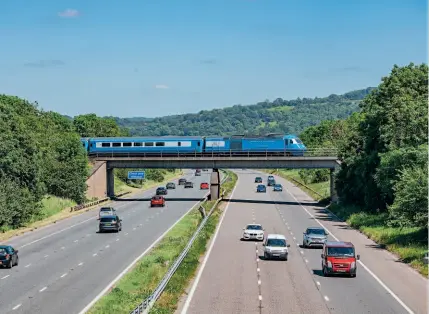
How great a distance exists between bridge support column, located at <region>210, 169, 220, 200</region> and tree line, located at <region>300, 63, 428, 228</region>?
13744mm

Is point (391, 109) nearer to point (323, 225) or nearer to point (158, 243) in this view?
point (323, 225)

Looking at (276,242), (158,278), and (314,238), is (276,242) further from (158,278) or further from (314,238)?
(158,278)

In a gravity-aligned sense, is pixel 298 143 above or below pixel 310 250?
above

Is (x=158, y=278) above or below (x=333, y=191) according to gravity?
below

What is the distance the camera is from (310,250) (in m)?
47.7

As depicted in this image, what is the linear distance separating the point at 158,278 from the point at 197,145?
67.5 m

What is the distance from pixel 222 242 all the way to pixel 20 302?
23.3m

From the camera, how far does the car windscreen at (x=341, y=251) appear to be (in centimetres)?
3572

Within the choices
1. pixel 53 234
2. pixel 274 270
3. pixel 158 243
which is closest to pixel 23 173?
pixel 53 234

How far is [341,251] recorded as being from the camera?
35.8 meters

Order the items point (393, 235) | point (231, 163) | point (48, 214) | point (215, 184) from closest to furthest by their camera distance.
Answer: point (393, 235)
point (48, 214)
point (231, 163)
point (215, 184)

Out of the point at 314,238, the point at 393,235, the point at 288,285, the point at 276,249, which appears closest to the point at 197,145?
the point at 393,235

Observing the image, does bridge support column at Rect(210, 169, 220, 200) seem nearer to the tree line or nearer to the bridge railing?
the bridge railing

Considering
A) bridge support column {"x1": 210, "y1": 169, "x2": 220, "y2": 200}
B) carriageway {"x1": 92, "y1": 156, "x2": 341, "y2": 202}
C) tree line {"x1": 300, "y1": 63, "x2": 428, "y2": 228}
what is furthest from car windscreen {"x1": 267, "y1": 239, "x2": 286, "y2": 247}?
bridge support column {"x1": 210, "y1": 169, "x2": 220, "y2": 200}
